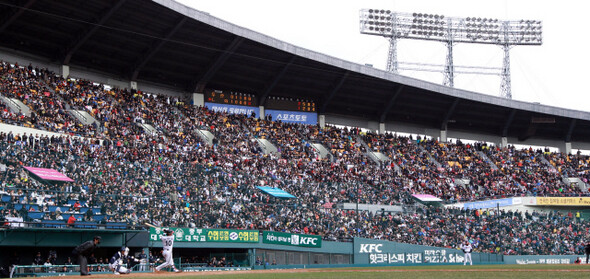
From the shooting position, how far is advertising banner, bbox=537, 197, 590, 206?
2119 inches

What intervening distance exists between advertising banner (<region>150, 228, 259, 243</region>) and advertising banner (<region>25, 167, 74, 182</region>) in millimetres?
5029

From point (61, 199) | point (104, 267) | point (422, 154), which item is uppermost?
point (422, 154)

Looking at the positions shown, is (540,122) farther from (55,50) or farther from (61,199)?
(61,199)

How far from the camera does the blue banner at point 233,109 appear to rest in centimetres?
5391

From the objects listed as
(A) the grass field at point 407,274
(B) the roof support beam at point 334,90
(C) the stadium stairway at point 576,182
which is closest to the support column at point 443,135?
(C) the stadium stairway at point 576,182

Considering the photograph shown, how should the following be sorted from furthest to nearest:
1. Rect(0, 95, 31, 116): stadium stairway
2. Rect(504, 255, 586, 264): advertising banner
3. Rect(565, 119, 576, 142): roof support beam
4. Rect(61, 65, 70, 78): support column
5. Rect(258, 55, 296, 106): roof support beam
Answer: Rect(565, 119, 576, 142): roof support beam
Rect(258, 55, 296, 106): roof support beam
Rect(61, 65, 70, 78): support column
Rect(504, 255, 586, 264): advertising banner
Rect(0, 95, 31, 116): stadium stairway

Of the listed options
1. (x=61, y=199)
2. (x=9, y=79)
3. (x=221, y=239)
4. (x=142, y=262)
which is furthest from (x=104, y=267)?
(x=9, y=79)

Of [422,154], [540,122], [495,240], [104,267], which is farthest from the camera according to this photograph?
[540,122]

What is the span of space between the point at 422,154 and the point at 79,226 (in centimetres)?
3574

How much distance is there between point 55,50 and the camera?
→ 47.1 m

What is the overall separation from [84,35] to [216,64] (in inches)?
399

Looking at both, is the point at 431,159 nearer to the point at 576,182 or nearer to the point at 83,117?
the point at 576,182

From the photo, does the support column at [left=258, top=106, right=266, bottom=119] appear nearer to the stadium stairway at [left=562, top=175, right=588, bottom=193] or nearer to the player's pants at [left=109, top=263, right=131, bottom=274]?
the stadium stairway at [left=562, top=175, right=588, bottom=193]

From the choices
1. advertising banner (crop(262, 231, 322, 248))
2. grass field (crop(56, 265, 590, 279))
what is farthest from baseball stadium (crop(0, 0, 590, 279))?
grass field (crop(56, 265, 590, 279))
